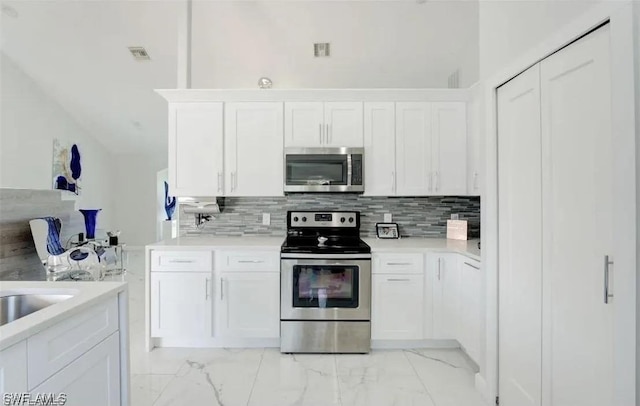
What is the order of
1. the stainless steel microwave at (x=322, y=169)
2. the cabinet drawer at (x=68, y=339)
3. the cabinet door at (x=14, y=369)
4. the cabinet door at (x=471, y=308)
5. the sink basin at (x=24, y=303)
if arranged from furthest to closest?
the stainless steel microwave at (x=322, y=169) < the cabinet door at (x=471, y=308) < the sink basin at (x=24, y=303) < the cabinet drawer at (x=68, y=339) < the cabinet door at (x=14, y=369)

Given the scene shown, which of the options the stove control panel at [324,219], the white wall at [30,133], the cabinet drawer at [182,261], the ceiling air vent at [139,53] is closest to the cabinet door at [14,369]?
the cabinet drawer at [182,261]

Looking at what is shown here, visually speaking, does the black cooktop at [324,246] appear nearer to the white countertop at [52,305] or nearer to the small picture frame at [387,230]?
the small picture frame at [387,230]

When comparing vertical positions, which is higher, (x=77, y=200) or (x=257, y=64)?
(x=257, y=64)

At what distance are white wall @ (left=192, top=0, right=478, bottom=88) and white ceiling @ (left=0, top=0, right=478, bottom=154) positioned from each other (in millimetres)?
10

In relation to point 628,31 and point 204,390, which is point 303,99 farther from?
point 204,390

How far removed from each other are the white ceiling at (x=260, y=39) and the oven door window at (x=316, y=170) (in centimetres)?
134

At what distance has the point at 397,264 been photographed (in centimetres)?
271

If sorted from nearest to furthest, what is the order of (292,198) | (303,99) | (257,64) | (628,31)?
1. (628,31)
2. (303,99)
3. (292,198)
4. (257,64)

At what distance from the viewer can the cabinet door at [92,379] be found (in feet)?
3.66

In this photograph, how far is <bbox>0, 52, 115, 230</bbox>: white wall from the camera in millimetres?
5047

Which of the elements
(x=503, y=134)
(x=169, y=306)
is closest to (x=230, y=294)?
(x=169, y=306)

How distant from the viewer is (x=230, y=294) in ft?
8.90

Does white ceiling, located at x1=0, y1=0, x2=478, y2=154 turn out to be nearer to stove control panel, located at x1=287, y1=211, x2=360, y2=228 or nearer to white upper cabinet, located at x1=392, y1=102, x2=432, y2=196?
white upper cabinet, located at x1=392, y1=102, x2=432, y2=196

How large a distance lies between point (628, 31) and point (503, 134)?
0.84 meters
